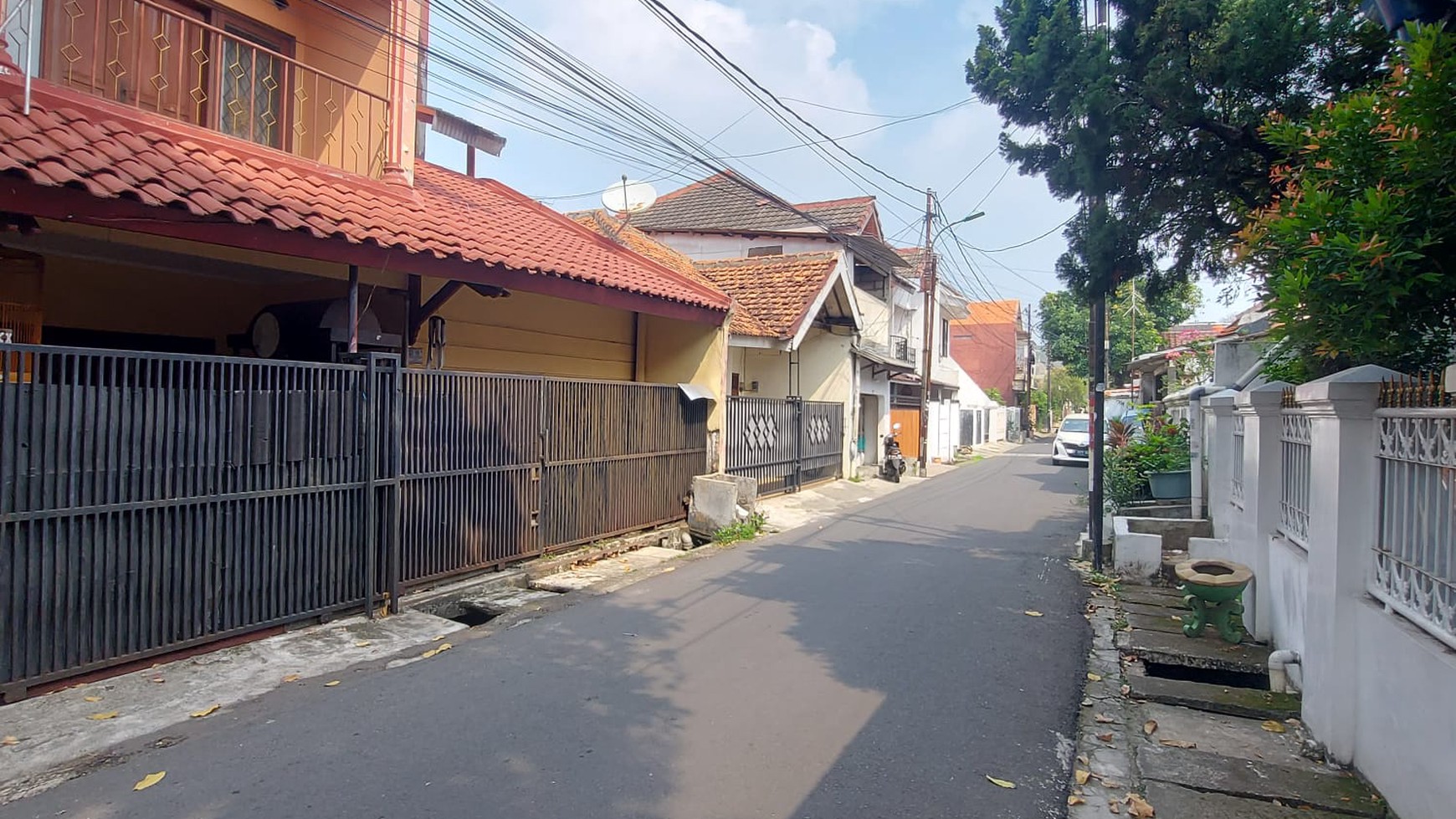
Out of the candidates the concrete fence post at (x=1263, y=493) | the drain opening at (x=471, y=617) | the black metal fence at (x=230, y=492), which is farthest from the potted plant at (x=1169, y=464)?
the drain opening at (x=471, y=617)

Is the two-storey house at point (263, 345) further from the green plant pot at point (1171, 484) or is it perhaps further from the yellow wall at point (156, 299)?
the green plant pot at point (1171, 484)


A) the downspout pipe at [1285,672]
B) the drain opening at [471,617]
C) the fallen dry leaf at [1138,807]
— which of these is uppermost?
the downspout pipe at [1285,672]

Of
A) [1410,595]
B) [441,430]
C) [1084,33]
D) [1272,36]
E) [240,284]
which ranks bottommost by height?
[1410,595]

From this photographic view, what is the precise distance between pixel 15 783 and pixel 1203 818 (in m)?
5.43

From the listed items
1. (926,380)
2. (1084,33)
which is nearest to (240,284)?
(1084,33)

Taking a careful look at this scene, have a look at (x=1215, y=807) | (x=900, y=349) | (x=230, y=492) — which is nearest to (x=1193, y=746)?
(x=1215, y=807)

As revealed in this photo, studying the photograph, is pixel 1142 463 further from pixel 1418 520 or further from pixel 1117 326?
pixel 1117 326

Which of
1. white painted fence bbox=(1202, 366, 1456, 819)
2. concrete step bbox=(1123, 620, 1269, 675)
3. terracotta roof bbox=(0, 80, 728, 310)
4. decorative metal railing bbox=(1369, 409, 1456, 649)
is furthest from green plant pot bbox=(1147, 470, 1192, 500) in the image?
decorative metal railing bbox=(1369, 409, 1456, 649)

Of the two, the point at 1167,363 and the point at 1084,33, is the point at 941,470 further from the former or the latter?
the point at 1084,33

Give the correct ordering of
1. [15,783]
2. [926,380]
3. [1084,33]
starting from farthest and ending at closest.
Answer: [926,380], [1084,33], [15,783]

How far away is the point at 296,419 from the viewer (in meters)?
5.92

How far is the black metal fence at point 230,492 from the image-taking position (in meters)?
4.56

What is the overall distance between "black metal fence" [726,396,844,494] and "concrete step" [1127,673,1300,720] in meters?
8.30

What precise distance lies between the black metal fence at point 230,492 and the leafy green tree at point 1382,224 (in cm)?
626
